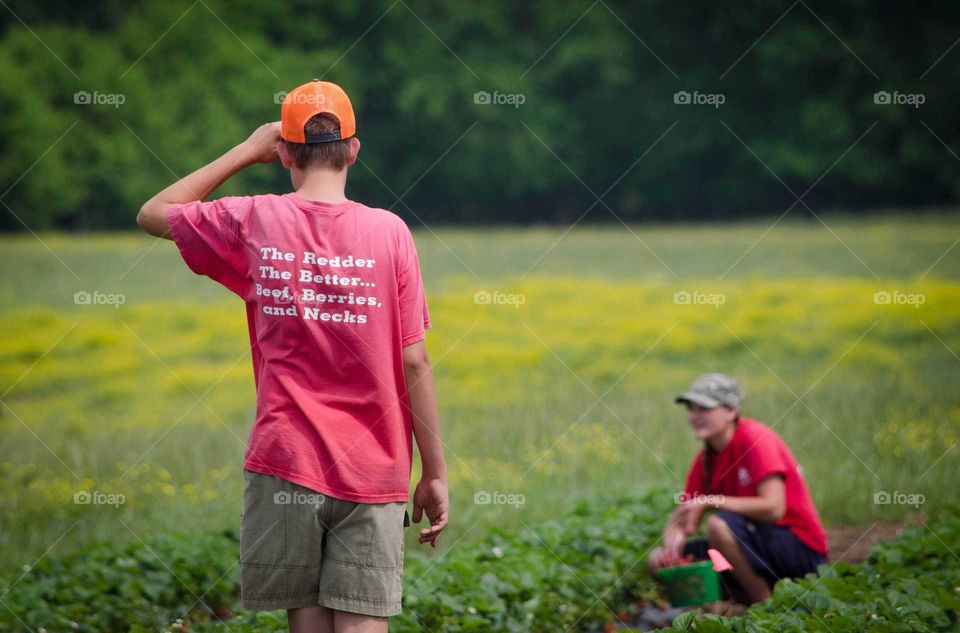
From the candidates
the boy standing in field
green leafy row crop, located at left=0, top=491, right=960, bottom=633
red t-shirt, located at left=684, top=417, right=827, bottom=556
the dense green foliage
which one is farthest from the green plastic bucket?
the dense green foliage

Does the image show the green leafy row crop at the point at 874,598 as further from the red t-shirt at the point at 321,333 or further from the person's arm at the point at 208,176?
the person's arm at the point at 208,176

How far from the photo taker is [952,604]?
4.14 m

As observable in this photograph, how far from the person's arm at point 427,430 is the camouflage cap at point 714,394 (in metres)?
2.47

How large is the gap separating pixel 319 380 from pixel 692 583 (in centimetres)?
260

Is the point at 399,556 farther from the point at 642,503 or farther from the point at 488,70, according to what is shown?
the point at 488,70

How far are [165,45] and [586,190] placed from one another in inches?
460

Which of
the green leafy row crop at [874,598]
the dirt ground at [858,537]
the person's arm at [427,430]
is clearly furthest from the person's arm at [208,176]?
the dirt ground at [858,537]

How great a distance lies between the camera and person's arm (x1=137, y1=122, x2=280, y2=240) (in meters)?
2.97

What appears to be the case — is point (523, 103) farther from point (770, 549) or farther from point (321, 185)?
point (321, 185)

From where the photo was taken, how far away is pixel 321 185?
9.52 feet

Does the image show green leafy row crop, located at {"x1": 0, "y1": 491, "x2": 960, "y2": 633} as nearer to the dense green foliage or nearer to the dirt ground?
the dirt ground

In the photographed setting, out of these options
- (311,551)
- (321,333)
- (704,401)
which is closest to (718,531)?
(704,401)

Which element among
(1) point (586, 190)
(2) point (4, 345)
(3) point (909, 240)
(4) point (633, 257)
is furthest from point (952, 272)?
(2) point (4, 345)

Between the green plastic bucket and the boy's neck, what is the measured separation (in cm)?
266
